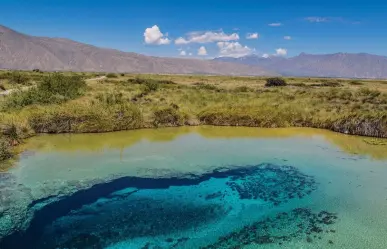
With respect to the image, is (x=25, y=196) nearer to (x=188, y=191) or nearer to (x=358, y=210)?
(x=188, y=191)

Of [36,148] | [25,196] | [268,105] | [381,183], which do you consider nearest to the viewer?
[25,196]

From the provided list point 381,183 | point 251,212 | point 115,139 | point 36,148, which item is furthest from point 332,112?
point 36,148

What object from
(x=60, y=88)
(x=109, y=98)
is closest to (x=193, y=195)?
(x=109, y=98)

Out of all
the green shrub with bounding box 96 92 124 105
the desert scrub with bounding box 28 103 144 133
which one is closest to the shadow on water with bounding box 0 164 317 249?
the desert scrub with bounding box 28 103 144 133

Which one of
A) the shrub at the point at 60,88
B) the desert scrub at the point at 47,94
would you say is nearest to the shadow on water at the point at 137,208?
the desert scrub at the point at 47,94

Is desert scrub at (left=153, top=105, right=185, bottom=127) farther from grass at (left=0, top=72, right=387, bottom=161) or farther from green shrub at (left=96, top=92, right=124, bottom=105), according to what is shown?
green shrub at (left=96, top=92, right=124, bottom=105)
